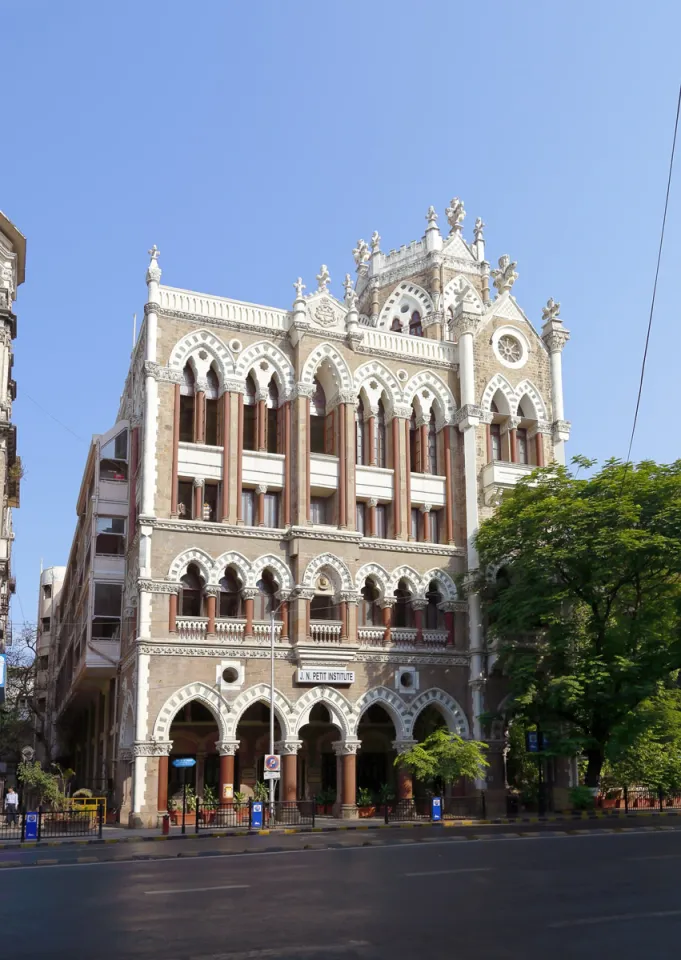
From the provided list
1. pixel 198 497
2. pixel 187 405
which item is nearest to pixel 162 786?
pixel 198 497

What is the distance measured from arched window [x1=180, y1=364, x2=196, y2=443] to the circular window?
1484cm

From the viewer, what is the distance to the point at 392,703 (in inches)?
1598

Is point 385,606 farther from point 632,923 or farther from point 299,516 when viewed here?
point 632,923

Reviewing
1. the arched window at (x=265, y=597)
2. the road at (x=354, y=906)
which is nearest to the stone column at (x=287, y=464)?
the arched window at (x=265, y=597)

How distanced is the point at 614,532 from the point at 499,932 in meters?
26.3

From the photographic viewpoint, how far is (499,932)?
12.3 m

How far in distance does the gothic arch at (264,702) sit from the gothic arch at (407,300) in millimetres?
Result: 22341

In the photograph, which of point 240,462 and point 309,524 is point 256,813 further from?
point 240,462

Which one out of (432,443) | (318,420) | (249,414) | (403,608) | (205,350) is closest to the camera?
(205,350)

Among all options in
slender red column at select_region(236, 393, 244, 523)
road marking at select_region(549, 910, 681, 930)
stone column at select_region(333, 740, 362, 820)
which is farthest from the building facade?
road marking at select_region(549, 910, 681, 930)

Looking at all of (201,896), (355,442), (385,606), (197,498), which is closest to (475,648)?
(385,606)

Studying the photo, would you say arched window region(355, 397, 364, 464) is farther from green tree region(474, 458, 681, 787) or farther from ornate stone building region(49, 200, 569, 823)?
green tree region(474, 458, 681, 787)

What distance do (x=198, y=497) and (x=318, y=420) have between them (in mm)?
7503

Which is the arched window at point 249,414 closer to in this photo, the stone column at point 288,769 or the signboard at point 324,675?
the signboard at point 324,675
